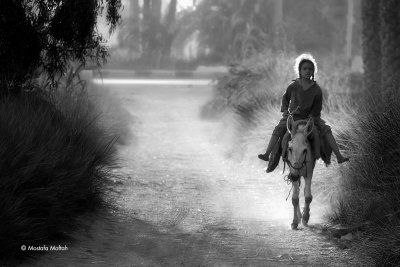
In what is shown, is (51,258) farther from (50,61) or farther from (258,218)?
(50,61)

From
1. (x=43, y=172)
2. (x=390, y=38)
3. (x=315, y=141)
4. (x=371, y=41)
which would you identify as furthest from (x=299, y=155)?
(x=371, y=41)

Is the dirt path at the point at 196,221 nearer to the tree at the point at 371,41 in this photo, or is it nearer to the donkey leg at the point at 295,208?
the donkey leg at the point at 295,208

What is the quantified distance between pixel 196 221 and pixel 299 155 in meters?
1.84

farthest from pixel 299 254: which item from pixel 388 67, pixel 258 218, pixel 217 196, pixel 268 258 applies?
pixel 388 67

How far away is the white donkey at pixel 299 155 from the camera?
10.0m

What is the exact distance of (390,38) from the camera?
22.9 m

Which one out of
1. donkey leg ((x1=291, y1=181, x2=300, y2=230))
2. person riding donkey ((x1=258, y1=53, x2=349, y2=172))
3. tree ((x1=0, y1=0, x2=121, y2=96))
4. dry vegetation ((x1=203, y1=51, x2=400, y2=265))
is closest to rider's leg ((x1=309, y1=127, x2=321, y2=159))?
person riding donkey ((x1=258, y1=53, x2=349, y2=172))

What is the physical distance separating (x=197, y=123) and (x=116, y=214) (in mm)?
14780

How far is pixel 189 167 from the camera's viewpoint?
16703 mm

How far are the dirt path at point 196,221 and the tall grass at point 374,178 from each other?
1.46ft

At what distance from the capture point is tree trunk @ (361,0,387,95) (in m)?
25.4

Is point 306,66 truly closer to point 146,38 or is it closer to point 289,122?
point 289,122

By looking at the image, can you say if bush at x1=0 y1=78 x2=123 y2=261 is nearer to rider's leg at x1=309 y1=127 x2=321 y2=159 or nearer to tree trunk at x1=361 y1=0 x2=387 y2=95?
rider's leg at x1=309 y1=127 x2=321 y2=159

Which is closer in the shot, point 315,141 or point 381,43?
point 315,141
